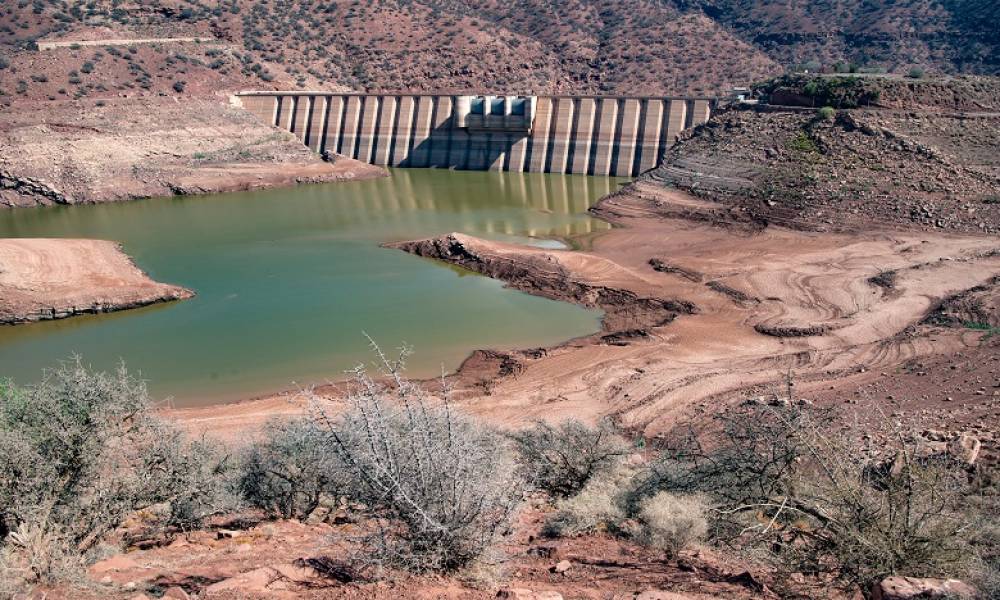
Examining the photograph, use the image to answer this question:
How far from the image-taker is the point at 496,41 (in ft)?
265

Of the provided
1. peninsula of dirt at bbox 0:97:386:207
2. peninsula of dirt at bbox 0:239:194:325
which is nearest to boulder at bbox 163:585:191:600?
peninsula of dirt at bbox 0:239:194:325

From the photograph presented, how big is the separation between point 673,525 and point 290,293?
2319 centimetres

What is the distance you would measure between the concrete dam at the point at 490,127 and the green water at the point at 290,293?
5.91 metres

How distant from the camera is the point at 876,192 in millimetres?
37656

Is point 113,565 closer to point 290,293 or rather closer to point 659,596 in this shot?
point 659,596

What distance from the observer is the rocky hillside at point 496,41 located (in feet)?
225

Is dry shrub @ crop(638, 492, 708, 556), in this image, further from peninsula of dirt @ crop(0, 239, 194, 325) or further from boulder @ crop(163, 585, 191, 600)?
peninsula of dirt @ crop(0, 239, 194, 325)

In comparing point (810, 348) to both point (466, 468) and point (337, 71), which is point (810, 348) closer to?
point (466, 468)

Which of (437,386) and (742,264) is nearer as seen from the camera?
(437,386)

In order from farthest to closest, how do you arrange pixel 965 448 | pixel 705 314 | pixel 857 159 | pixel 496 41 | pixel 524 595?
pixel 496 41 < pixel 857 159 < pixel 705 314 < pixel 965 448 < pixel 524 595

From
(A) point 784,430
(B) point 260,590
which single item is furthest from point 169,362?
(A) point 784,430

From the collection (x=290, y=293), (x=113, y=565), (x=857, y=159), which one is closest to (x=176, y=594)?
(x=113, y=565)

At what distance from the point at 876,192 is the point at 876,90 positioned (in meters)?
10.1

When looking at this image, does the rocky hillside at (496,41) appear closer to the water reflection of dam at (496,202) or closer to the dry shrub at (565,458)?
the water reflection of dam at (496,202)
